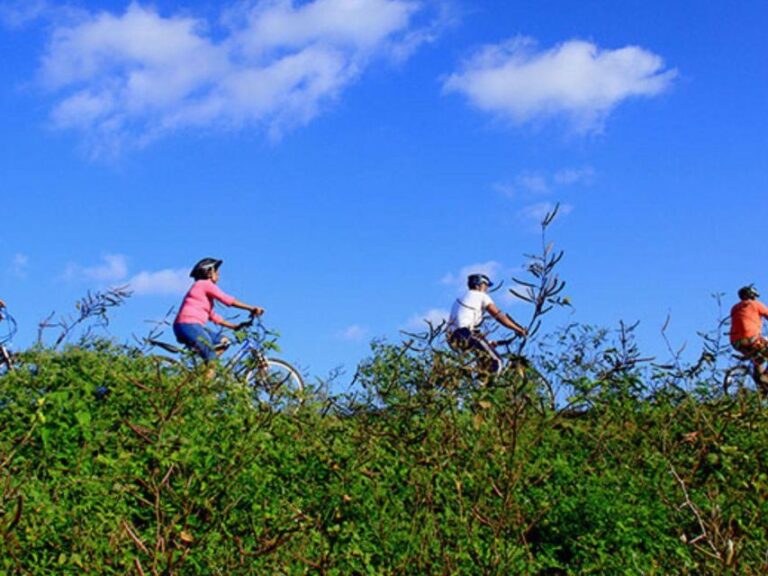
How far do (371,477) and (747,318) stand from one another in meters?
10.5

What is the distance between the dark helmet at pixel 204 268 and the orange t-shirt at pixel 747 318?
25.4ft

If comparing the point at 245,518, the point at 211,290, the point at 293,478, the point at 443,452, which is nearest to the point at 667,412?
the point at 443,452

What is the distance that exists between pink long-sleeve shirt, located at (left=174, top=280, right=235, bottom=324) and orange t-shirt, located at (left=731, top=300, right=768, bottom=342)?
7622 mm

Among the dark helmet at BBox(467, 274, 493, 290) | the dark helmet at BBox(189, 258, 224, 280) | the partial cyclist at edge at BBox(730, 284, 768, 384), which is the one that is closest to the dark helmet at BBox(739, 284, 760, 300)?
the partial cyclist at edge at BBox(730, 284, 768, 384)

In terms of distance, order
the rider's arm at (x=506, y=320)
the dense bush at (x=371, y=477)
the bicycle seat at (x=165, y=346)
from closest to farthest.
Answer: the rider's arm at (x=506, y=320) → the dense bush at (x=371, y=477) → the bicycle seat at (x=165, y=346)

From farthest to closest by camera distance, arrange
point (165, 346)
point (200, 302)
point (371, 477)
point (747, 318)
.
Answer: point (747, 318) → point (200, 302) → point (165, 346) → point (371, 477)

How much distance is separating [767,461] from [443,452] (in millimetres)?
2866

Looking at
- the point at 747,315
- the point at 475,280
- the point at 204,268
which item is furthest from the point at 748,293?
the point at 204,268

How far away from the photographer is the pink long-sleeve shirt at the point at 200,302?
558 inches

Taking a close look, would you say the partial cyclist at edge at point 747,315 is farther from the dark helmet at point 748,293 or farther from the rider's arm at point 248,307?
the rider's arm at point 248,307

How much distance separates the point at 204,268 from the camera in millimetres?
14477

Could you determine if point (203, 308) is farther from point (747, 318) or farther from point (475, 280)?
point (747, 318)

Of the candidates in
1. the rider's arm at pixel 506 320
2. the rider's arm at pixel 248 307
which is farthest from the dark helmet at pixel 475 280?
the rider's arm at pixel 248 307

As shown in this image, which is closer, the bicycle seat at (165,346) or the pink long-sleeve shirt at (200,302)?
the bicycle seat at (165,346)
